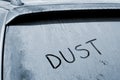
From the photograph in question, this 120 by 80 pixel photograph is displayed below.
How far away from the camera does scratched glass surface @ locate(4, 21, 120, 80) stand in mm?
2141

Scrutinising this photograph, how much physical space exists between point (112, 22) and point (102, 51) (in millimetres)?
255

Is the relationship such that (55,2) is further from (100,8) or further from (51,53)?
(51,53)

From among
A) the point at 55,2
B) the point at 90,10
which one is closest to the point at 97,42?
the point at 90,10

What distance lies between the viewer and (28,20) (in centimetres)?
235

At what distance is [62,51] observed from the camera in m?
2.26

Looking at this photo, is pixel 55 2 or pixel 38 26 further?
pixel 55 2

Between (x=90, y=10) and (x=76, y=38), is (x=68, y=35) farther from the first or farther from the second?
(x=90, y=10)

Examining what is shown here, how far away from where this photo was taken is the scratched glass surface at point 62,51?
2.14 m

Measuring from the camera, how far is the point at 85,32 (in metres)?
2.38

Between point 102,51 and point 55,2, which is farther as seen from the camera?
point 55,2

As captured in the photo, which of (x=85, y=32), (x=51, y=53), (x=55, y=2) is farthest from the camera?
(x=55, y=2)

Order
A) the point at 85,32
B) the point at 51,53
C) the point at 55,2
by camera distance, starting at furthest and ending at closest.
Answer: the point at 55,2 < the point at 85,32 < the point at 51,53

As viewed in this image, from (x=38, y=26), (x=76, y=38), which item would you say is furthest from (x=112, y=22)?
(x=38, y=26)

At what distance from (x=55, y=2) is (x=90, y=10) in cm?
25
